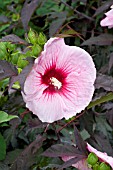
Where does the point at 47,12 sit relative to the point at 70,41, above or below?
above

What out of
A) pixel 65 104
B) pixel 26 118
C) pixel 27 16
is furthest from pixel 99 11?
pixel 65 104

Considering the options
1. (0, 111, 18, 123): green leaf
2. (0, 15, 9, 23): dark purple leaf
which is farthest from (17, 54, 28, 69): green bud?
(0, 15, 9, 23): dark purple leaf

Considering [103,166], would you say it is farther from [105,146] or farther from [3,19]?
[3,19]

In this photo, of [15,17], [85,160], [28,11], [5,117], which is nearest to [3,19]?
[15,17]

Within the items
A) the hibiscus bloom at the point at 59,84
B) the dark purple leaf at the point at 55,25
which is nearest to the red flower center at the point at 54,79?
the hibiscus bloom at the point at 59,84

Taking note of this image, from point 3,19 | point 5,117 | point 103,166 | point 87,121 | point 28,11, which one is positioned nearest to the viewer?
point 103,166

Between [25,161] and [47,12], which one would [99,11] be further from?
[25,161]
